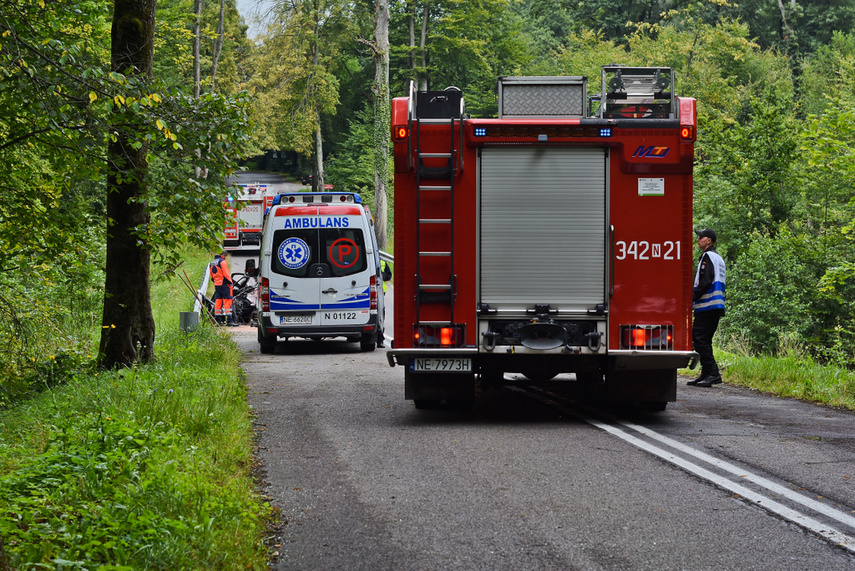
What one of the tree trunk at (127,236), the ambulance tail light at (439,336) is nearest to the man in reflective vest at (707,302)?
the ambulance tail light at (439,336)

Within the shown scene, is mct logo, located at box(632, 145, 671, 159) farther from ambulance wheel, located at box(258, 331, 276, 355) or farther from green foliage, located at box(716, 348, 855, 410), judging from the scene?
ambulance wheel, located at box(258, 331, 276, 355)

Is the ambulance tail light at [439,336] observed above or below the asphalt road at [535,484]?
above

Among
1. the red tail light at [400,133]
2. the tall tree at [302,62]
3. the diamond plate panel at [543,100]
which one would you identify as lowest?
the red tail light at [400,133]

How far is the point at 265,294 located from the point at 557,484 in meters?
10.8

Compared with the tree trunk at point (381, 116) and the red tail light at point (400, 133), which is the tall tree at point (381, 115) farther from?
the red tail light at point (400, 133)

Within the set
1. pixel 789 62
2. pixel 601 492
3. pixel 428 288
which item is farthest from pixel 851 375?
pixel 789 62

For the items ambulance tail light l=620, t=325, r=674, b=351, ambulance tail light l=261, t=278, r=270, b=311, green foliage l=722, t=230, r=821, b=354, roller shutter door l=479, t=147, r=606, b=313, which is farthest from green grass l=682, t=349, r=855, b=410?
green foliage l=722, t=230, r=821, b=354

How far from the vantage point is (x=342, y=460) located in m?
7.25

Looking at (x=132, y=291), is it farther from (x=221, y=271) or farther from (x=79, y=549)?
(x=221, y=271)

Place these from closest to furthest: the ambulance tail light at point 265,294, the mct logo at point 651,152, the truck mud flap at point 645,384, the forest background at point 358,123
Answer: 1. the mct logo at point 651,152
2. the truck mud flap at point 645,384
3. the forest background at point 358,123
4. the ambulance tail light at point 265,294

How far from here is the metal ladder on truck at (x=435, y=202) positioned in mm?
8555

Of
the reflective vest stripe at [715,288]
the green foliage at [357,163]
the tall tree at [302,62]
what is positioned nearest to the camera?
the reflective vest stripe at [715,288]

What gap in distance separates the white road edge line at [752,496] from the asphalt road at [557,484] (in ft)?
0.06

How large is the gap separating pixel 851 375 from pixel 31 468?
9.62 meters
